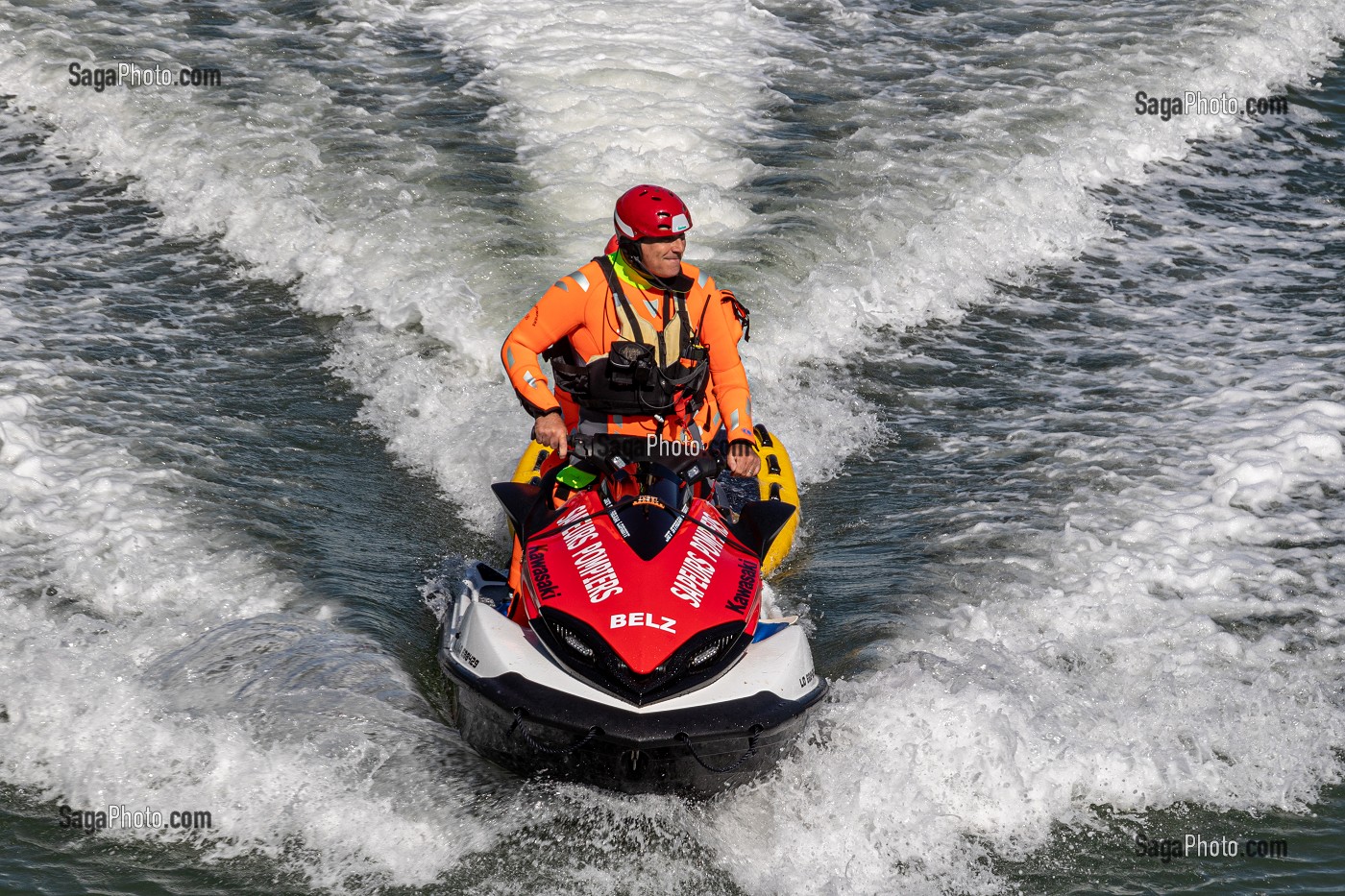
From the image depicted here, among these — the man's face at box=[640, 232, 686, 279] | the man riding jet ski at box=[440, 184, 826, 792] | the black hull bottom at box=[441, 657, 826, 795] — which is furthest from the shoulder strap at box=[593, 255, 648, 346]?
the black hull bottom at box=[441, 657, 826, 795]

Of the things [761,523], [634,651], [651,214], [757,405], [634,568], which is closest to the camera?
[634,651]

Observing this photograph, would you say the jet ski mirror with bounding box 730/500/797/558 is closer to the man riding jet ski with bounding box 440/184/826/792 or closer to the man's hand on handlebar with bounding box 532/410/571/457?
the man riding jet ski with bounding box 440/184/826/792

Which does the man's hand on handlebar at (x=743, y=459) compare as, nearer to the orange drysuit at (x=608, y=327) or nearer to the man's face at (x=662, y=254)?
the orange drysuit at (x=608, y=327)

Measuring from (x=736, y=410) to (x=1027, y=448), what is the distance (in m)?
2.88

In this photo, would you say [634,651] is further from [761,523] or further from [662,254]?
[662,254]

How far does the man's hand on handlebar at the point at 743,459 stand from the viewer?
5.29m

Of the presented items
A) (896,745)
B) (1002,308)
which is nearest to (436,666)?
(896,745)

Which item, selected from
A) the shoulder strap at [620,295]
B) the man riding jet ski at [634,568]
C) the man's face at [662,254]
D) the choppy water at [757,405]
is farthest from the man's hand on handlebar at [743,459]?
the choppy water at [757,405]

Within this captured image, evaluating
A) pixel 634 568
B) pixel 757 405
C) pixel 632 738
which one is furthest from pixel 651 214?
pixel 757 405

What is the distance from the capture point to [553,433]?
5258 mm

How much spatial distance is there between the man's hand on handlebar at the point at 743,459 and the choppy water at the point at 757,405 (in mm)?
942

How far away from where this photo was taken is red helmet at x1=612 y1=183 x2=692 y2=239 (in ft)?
17.2

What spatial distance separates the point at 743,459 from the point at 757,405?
3113mm

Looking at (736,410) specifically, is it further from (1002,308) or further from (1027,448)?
(1002,308)
